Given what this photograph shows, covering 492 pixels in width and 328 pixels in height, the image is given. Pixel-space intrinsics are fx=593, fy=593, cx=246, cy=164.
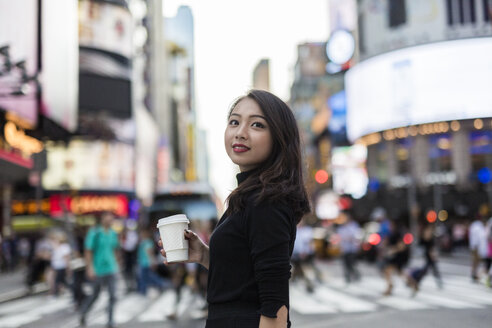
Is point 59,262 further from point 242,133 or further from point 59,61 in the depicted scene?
point 59,61

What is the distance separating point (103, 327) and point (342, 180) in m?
50.2

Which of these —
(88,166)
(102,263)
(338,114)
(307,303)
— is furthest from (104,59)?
(102,263)

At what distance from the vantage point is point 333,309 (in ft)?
39.8

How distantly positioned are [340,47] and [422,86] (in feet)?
51.4

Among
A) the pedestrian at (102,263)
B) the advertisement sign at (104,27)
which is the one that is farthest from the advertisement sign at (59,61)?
the pedestrian at (102,263)

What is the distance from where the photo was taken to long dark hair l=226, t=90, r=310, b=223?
2549 millimetres

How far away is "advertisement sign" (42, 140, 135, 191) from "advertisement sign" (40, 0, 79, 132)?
1456cm

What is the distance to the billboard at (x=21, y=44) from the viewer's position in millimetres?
20500

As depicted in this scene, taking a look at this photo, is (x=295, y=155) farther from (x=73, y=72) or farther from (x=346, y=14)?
(x=346, y=14)

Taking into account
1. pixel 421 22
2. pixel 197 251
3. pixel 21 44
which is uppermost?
pixel 421 22

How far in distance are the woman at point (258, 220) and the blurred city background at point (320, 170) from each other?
25.7 feet

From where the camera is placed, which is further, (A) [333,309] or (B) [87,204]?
(B) [87,204]

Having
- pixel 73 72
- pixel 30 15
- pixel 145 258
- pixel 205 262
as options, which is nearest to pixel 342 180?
pixel 73 72

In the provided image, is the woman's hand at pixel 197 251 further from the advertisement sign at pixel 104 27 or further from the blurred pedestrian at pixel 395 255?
Result: the advertisement sign at pixel 104 27
